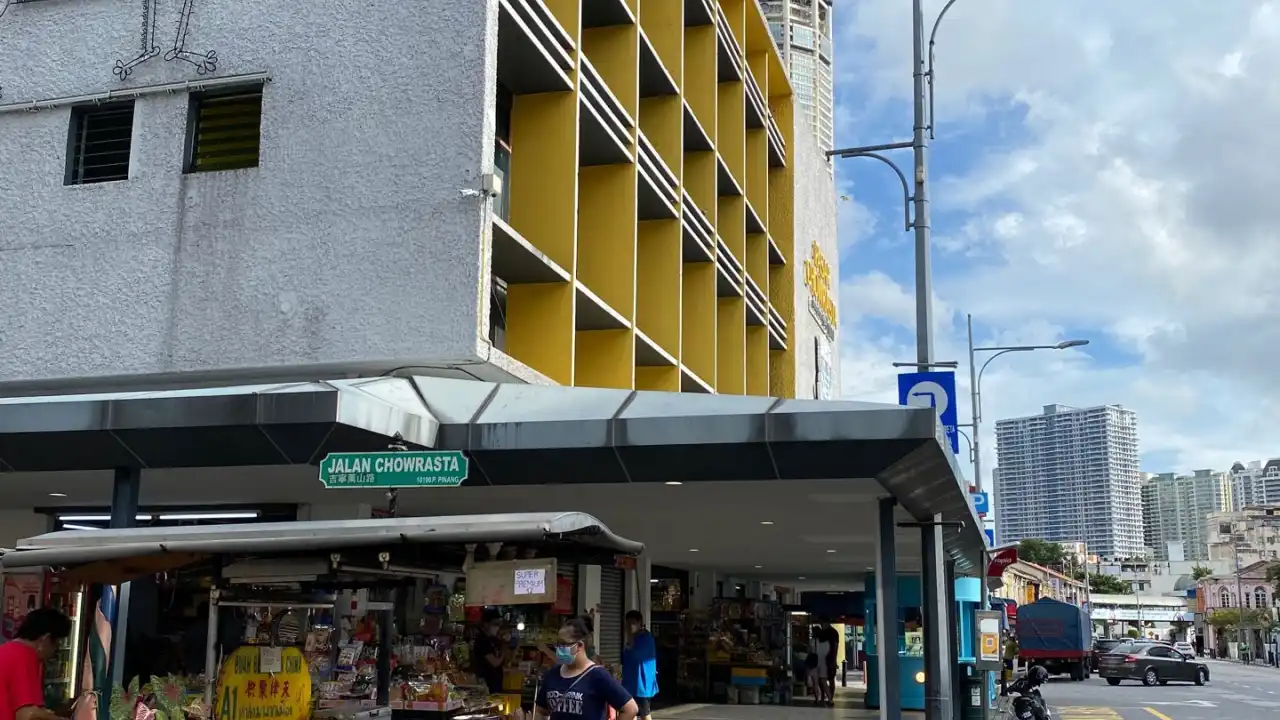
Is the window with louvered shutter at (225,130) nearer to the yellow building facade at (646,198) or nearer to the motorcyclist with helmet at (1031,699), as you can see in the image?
the yellow building facade at (646,198)

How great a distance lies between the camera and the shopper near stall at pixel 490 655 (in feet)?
46.6

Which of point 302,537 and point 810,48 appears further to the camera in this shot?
point 810,48

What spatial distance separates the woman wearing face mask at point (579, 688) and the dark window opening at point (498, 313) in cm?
1045

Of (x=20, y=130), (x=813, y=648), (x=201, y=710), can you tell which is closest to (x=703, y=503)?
(x=201, y=710)

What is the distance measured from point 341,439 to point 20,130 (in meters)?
8.08

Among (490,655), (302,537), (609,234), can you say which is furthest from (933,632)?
(302,537)

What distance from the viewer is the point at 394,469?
9.96m

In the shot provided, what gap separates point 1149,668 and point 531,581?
39161 millimetres

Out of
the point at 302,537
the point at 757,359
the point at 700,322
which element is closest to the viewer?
the point at 302,537

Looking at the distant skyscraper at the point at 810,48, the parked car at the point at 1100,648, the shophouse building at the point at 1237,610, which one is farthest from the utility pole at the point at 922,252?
the distant skyscraper at the point at 810,48

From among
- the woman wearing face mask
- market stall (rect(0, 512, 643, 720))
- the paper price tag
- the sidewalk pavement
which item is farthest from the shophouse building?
the woman wearing face mask

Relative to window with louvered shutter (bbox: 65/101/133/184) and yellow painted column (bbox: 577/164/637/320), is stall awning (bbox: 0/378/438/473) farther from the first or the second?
yellow painted column (bbox: 577/164/637/320)

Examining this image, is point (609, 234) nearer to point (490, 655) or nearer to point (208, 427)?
point (490, 655)

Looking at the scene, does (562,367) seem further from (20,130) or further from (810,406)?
(20,130)
